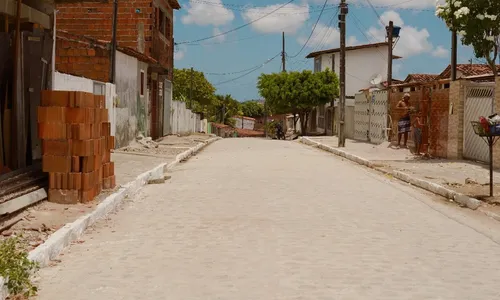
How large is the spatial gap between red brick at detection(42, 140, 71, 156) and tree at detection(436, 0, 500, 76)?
37.8 ft

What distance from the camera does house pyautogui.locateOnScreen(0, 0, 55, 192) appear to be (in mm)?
8508

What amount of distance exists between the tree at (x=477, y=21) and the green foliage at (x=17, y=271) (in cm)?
1385

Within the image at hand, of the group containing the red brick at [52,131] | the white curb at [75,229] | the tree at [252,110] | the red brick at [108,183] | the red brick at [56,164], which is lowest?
the white curb at [75,229]

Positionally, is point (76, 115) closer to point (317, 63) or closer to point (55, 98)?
point (55, 98)

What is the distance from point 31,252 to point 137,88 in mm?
20705

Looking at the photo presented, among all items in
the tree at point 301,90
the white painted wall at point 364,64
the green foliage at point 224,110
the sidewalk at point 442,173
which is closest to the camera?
the sidewalk at point 442,173

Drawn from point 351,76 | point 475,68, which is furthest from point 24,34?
point 351,76

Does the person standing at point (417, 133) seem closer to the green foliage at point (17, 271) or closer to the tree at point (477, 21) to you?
the tree at point (477, 21)

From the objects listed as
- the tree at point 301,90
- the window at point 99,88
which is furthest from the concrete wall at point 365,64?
the window at point 99,88

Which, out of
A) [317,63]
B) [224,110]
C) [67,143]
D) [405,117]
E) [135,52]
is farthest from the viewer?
[224,110]

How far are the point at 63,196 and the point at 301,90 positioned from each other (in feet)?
144

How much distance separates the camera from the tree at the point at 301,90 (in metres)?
51.8

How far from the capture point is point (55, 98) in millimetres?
8570

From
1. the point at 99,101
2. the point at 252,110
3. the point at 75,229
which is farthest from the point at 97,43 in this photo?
the point at 252,110
